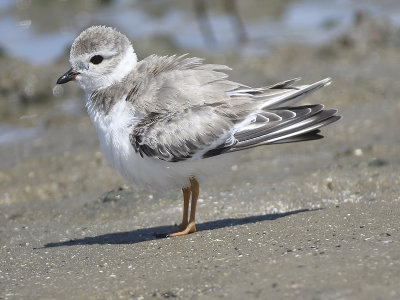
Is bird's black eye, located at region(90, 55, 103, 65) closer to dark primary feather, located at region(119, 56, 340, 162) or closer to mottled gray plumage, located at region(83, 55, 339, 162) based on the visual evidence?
mottled gray plumage, located at region(83, 55, 339, 162)

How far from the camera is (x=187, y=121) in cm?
561

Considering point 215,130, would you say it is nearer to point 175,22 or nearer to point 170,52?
point 170,52

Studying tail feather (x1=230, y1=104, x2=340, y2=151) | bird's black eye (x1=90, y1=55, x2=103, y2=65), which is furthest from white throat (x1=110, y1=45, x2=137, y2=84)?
tail feather (x1=230, y1=104, x2=340, y2=151)

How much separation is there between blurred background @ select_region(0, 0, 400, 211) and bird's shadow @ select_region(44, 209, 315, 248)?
6.07 ft

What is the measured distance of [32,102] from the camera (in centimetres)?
1319

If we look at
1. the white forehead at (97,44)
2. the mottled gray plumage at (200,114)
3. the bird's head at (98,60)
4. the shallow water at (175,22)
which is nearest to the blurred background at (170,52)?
the shallow water at (175,22)

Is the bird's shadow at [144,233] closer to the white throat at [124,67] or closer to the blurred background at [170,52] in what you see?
the white throat at [124,67]

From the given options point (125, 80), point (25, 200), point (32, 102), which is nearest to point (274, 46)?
point (32, 102)

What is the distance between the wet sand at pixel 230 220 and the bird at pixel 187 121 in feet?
2.03

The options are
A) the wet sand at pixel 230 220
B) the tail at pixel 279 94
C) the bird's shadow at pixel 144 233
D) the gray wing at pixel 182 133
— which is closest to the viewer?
the wet sand at pixel 230 220

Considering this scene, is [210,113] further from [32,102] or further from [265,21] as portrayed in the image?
[265,21]

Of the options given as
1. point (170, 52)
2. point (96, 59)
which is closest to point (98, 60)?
point (96, 59)

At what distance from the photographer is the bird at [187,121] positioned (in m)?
5.59

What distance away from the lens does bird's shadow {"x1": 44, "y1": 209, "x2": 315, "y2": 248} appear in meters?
5.99
